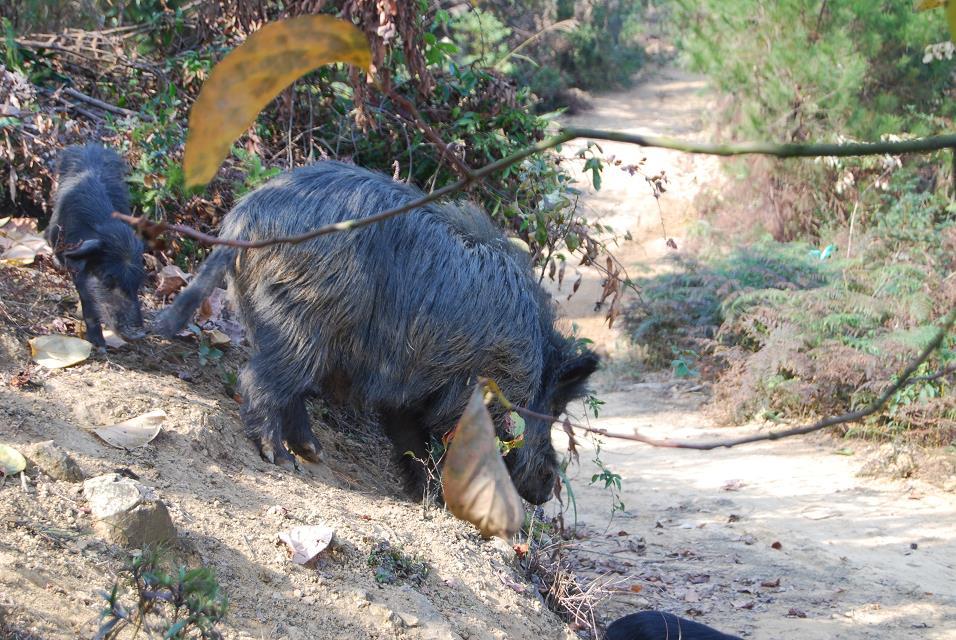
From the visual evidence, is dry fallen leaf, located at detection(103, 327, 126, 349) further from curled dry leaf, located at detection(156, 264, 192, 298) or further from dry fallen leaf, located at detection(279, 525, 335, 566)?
dry fallen leaf, located at detection(279, 525, 335, 566)

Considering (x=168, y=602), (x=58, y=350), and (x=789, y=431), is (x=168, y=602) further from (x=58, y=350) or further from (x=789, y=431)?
(x=58, y=350)

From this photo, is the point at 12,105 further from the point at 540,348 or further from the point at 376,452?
the point at 540,348

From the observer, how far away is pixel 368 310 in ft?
13.9

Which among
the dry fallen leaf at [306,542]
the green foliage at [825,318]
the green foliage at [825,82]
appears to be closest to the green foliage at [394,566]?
the dry fallen leaf at [306,542]

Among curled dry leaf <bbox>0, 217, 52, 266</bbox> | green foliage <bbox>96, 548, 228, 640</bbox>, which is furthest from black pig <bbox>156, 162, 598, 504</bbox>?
green foliage <bbox>96, 548, 228, 640</bbox>

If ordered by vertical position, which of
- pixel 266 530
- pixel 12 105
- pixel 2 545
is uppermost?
pixel 12 105

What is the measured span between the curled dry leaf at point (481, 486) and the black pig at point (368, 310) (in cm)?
297

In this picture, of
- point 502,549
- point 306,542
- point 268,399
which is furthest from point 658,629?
point 268,399

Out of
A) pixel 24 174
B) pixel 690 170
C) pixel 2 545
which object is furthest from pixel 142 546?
pixel 690 170

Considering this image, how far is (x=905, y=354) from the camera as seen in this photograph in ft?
26.2

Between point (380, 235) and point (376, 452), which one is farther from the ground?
point (380, 235)

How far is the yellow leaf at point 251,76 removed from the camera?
105 cm

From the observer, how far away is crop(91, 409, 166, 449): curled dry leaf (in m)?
3.58

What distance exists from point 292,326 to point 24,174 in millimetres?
2147
